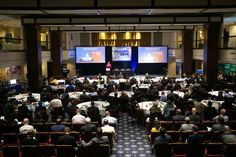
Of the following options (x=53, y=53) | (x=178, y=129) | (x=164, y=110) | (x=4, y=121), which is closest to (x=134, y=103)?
(x=164, y=110)

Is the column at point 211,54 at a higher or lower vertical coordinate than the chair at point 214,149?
higher

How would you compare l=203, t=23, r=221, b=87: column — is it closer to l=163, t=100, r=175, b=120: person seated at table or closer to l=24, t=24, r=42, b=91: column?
l=163, t=100, r=175, b=120: person seated at table

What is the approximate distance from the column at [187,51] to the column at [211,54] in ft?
18.7

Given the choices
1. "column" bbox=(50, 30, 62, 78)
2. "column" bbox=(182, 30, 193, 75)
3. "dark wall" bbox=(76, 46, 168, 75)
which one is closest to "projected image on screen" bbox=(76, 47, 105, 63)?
"dark wall" bbox=(76, 46, 168, 75)

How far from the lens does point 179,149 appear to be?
7.33 meters

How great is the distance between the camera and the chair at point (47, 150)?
723 cm

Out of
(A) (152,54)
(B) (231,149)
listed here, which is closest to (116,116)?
(B) (231,149)

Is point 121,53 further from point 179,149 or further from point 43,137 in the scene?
point 179,149

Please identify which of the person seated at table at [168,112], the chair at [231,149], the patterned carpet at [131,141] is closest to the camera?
the chair at [231,149]

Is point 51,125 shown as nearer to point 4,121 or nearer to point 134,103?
point 4,121

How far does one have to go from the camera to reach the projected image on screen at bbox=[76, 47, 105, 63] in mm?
27688

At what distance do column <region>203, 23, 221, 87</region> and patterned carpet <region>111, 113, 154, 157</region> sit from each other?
6956 millimetres

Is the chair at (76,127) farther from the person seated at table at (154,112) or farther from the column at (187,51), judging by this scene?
the column at (187,51)

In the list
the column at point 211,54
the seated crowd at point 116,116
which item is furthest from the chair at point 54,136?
the column at point 211,54
